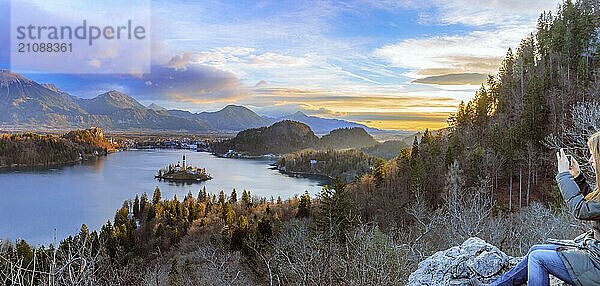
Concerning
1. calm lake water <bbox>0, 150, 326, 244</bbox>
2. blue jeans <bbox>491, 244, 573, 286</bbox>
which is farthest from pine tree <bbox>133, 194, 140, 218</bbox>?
blue jeans <bbox>491, 244, 573, 286</bbox>

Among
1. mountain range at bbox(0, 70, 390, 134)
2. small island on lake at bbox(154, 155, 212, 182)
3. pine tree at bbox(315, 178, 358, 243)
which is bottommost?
small island on lake at bbox(154, 155, 212, 182)

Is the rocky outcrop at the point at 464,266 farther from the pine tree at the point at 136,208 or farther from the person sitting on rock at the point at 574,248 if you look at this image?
the pine tree at the point at 136,208

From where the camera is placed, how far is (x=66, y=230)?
33250 mm

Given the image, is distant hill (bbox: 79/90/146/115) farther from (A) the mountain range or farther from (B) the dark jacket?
(B) the dark jacket

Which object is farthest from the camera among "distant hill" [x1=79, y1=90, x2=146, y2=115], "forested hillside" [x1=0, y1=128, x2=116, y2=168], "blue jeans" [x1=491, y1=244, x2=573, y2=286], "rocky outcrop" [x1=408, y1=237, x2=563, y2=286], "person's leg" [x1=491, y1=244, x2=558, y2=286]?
"distant hill" [x1=79, y1=90, x2=146, y2=115]

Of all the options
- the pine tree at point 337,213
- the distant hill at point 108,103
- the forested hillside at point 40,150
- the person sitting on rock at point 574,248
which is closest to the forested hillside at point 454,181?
the pine tree at point 337,213

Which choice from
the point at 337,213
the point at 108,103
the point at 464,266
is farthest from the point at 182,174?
the point at 108,103

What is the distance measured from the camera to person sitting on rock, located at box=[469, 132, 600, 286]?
8.13 ft

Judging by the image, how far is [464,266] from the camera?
136 inches

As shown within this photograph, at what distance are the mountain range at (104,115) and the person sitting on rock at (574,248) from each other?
367 feet

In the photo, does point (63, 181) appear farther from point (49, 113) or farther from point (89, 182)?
point (49, 113)

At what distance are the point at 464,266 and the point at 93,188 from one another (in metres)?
57.4

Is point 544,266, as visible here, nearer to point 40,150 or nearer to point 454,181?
point 454,181

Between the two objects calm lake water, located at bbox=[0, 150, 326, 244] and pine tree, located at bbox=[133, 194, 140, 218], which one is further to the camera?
pine tree, located at bbox=[133, 194, 140, 218]
